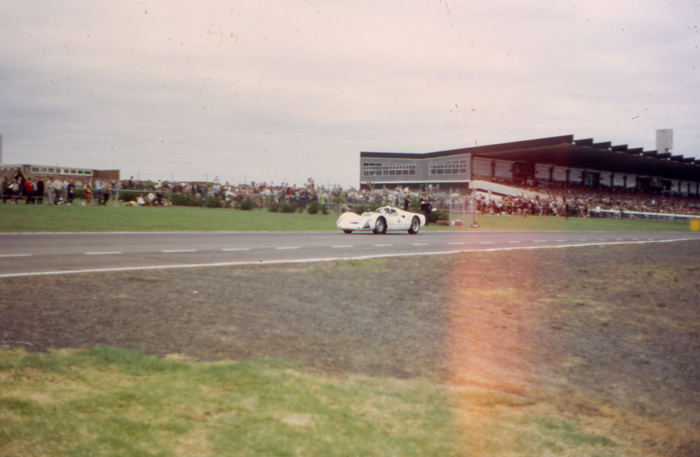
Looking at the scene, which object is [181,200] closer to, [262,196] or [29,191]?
[262,196]

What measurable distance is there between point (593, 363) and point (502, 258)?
8988mm

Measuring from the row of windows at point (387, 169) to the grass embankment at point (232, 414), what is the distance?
77.4 meters

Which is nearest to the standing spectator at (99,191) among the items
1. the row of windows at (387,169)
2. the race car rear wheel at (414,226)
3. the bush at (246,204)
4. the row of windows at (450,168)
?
the bush at (246,204)

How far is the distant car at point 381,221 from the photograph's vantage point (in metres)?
24.5

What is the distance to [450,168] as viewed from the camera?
2874 inches

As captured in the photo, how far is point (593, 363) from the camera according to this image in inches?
229

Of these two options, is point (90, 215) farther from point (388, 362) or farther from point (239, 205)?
point (388, 362)

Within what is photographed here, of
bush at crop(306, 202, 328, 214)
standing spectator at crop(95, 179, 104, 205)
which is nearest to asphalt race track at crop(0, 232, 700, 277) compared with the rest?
standing spectator at crop(95, 179, 104, 205)

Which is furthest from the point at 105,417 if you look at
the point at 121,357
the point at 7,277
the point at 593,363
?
the point at 7,277

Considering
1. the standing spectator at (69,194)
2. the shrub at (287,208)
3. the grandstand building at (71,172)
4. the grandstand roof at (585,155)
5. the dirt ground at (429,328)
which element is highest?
the grandstand roof at (585,155)

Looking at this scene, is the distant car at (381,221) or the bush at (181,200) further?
the bush at (181,200)

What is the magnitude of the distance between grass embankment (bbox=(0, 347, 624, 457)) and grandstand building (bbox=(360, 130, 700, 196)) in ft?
170

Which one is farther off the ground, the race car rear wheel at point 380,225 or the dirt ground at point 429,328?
the race car rear wheel at point 380,225

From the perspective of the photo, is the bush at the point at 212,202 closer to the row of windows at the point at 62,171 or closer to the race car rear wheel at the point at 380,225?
the race car rear wheel at the point at 380,225
